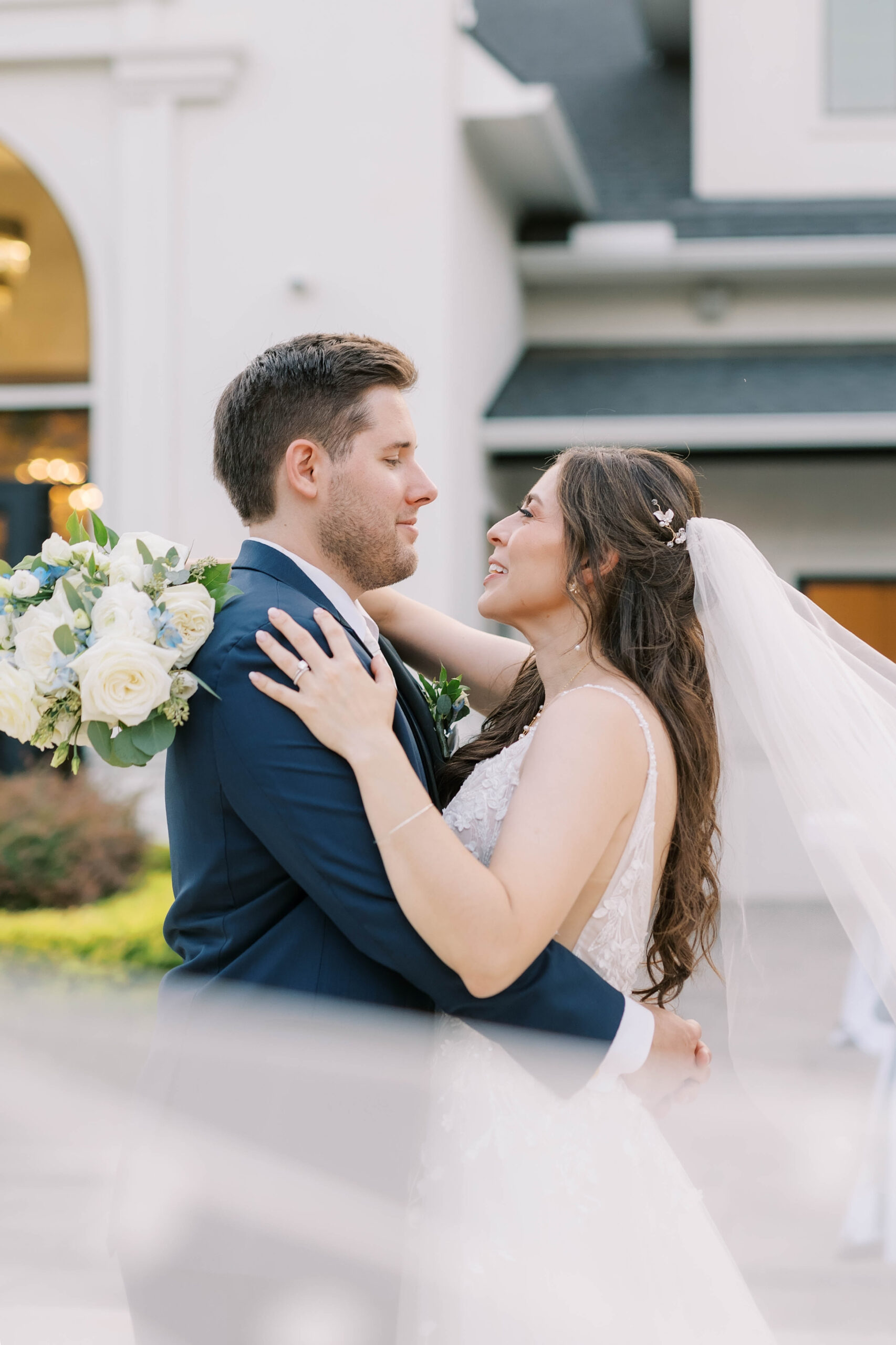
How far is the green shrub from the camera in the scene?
7.06m

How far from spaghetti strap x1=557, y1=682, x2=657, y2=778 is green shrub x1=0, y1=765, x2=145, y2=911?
17.0 feet

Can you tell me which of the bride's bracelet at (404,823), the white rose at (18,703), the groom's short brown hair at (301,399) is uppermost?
the groom's short brown hair at (301,399)

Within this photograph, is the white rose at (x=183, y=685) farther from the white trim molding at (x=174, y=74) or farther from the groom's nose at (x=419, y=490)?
the white trim molding at (x=174, y=74)

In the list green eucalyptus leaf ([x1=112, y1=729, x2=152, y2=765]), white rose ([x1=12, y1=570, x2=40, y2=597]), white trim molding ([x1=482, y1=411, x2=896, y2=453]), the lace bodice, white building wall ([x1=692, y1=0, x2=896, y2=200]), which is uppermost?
white building wall ([x1=692, y1=0, x2=896, y2=200])

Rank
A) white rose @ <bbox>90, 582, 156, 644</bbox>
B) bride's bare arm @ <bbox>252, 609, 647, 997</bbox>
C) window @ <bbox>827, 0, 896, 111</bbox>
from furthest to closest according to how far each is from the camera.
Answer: window @ <bbox>827, 0, 896, 111</bbox> < white rose @ <bbox>90, 582, 156, 644</bbox> < bride's bare arm @ <bbox>252, 609, 647, 997</bbox>

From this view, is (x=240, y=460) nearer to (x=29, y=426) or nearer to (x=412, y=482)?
(x=412, y=482)

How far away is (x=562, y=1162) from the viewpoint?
2508 mm

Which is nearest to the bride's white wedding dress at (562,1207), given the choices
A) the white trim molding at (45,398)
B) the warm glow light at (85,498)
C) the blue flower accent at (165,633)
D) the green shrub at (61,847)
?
the blue flower accent at (165,633)

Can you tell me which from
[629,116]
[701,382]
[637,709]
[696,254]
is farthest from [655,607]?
[629,116]

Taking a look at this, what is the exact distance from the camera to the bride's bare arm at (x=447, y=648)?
11.1ft

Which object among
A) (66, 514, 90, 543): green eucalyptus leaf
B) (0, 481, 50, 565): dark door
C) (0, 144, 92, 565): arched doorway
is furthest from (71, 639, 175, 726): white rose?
(0, 481, 50, 565): dark door

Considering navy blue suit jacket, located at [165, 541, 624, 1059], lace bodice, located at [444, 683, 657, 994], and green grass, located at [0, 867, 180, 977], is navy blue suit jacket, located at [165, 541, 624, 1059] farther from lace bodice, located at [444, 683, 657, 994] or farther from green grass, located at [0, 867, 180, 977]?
green grass, located at [0, 867, 180, 977]

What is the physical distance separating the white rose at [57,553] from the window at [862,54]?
1103 centimetres

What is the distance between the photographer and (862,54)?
11.3 m
